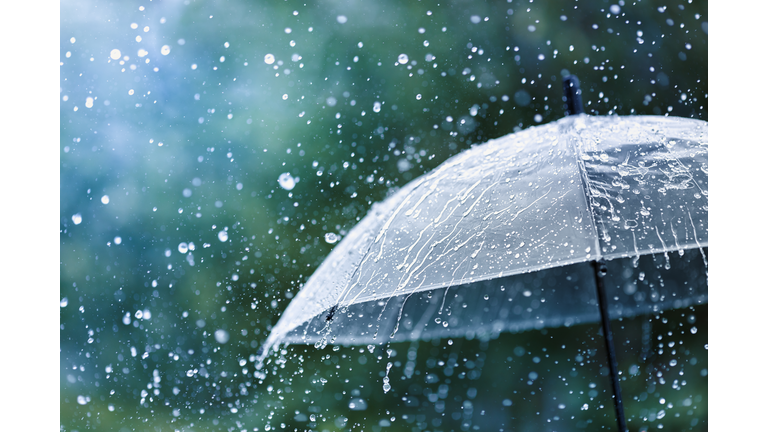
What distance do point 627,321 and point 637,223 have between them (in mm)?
1630

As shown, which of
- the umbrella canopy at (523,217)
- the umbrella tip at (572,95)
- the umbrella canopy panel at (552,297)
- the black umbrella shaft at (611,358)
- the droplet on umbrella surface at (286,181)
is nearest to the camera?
the umbrella canopy at (523,217)

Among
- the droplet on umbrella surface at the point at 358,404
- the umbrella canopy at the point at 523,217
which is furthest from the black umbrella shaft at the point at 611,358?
the droplet on umbrella surface at the point at 358,404

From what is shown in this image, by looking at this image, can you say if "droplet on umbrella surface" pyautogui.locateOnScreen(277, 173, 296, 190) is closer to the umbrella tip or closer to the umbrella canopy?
the umbrella canopy

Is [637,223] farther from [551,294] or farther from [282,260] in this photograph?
[282,260]

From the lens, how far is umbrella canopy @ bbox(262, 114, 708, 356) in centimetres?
78

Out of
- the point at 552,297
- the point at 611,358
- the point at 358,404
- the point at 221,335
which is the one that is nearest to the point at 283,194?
the point at 221,335

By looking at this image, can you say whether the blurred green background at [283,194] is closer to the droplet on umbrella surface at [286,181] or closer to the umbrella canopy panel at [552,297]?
the droplet on umbrella surface at [286,181]

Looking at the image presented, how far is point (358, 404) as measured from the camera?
248cm

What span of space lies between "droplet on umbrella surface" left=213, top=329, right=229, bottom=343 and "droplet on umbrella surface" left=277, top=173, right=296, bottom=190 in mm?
799

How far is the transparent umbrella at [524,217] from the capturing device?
30.6 inches

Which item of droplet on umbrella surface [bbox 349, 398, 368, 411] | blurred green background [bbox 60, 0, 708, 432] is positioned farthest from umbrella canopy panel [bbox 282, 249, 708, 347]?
droplet on umbrella surface [bbox 349, 398, 368, 411]
